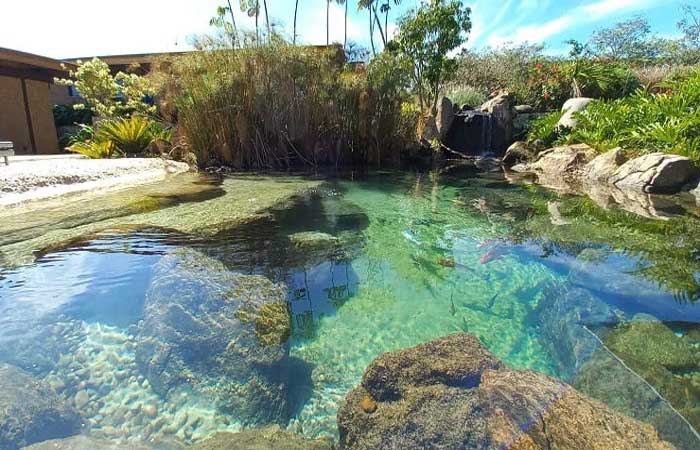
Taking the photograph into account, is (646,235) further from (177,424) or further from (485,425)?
(177,424)

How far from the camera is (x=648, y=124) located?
28.6ft

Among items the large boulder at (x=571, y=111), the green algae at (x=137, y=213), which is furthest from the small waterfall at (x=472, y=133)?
the green algae at (x=137, y=213)

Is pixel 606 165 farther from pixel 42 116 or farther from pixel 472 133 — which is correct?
pixel 42 116

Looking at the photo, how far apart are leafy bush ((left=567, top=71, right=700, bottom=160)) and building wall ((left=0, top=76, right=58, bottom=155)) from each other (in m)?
17.7

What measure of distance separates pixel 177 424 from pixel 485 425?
58.8 inches

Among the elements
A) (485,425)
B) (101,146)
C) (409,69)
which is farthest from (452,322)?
(101,146)

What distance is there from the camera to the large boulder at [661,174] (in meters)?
6.99

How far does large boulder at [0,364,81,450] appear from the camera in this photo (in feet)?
5.88

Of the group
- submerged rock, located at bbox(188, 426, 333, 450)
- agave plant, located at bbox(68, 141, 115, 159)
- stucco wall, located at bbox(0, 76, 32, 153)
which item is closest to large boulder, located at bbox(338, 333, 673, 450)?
submerged rock, located at bbox(188, 426, 333, 450)

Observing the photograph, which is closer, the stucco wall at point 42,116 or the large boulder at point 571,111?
the large boulder at point 571,111

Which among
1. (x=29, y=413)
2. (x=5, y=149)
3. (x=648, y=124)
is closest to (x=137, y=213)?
(x=29, y=413)

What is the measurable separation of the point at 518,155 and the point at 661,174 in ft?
15.8

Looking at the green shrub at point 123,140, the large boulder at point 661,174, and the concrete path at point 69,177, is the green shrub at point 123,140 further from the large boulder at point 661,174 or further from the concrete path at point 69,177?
the large boulder at point 661,174

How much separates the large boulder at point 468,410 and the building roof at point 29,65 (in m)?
14.9
